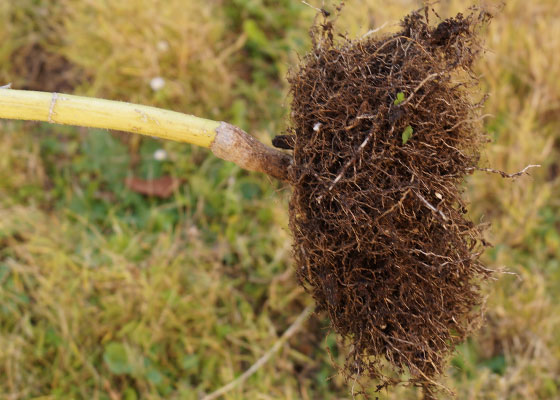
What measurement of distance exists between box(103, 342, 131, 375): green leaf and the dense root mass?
83 centimetres

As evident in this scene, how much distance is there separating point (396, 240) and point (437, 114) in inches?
11.1

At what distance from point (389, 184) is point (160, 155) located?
1.35 metres

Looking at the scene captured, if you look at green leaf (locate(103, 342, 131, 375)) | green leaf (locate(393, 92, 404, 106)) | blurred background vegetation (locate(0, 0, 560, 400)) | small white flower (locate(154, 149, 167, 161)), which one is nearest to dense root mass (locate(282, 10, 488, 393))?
green leaf (locate(393, 92, 404, 106))

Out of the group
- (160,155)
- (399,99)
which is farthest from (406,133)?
(160,155)

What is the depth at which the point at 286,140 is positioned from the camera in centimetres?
117

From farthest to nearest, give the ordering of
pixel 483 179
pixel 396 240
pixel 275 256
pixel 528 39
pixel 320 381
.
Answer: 1. pixel 528 39
2. pixel 483 179
3. pixel 275 256
4. pixel 320 381
5. pixel 396 240

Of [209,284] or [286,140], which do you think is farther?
[209,284]

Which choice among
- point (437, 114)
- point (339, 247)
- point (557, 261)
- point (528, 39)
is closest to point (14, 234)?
point (339, 247)

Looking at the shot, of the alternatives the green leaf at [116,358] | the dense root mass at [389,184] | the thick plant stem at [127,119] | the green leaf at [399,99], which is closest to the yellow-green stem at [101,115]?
the thick plant stem at [127,119]

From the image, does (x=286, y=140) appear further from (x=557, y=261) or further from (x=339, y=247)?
(x=557, y=261)

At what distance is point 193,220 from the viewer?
6.97 feet

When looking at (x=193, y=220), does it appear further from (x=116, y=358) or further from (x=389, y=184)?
(x=389, y=184)

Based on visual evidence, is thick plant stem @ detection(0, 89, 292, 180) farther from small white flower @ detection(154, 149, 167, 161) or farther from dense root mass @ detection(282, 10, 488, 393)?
small white flower @ detection(154, 149, 167, 161)

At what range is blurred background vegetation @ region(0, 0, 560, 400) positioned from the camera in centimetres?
175
